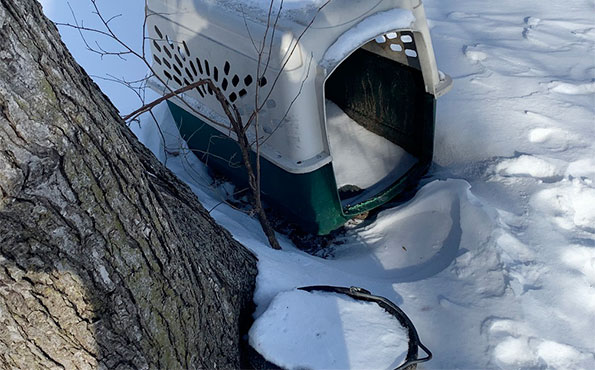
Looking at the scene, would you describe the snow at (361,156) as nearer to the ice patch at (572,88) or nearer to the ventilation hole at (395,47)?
the ventilation hole at (395,47)

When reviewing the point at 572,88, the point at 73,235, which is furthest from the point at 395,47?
the point at 73,235

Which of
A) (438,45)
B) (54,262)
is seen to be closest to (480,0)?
(438,45)

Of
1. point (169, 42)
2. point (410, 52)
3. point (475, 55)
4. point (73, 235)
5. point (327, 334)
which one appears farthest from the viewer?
point (475, 55)

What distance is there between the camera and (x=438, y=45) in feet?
12.0

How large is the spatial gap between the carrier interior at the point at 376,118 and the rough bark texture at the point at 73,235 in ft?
5.66

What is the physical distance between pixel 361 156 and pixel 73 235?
2336 millimetres

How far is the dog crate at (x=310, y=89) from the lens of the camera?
2145 mm

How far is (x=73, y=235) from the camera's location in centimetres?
99

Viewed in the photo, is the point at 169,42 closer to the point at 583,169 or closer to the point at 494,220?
the point at 494,220

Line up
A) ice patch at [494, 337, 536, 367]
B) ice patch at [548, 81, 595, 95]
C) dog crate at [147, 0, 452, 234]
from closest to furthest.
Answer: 1. ice patch at [494, 337, 536, 367]
2. dog crate at [147, 0, 452, 234]
3. ice patch at [548, 81, 595, 95]

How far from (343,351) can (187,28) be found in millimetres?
1627

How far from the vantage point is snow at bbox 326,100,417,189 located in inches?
119

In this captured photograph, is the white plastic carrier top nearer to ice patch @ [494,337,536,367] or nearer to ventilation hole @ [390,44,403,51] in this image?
ventilation hole @ [390,44,403,51]

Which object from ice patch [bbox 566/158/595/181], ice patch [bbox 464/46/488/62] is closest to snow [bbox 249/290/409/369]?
ice patch [bbox 566/158/595/181]
